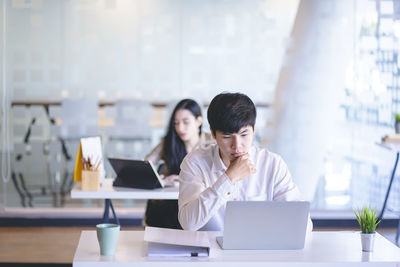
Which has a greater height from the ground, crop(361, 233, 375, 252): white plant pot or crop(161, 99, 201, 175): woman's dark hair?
crop(161, 99, 201, 175): woman's dark hair

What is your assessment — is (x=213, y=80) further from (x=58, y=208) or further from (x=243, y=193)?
(x=243, y=193)

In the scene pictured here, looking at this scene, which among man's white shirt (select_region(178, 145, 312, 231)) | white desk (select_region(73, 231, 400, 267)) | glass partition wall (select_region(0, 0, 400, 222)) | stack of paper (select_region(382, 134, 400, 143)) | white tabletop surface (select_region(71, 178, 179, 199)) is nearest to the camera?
white desk (select_region(73, 231, 400, 267))

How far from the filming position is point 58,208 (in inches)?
233

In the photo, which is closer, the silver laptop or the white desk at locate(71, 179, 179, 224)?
the silver laptop

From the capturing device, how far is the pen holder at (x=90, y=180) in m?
3.81

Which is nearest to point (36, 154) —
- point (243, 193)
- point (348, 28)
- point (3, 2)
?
point (3, 2)

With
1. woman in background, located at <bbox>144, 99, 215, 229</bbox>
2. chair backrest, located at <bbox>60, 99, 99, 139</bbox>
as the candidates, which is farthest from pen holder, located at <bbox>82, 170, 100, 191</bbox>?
chair backrest, located at <bbox>60, 99, 99, 139</bbox>

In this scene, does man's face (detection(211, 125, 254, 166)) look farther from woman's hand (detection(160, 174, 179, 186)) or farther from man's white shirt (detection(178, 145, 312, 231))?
woman's hand (detection(160, 174, 179, 186))

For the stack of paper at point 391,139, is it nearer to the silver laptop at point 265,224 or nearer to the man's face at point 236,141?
the man's face at point 236,141

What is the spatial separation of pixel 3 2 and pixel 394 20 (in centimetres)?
360

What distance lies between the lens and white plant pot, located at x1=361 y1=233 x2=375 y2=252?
2332 millimetres

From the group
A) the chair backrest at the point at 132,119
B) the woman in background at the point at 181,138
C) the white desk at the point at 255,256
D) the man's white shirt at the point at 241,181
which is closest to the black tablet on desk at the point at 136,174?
the woman in background at the point at 181,138

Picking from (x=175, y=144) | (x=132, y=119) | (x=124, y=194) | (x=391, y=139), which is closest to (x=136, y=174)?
(x=124, y=194)

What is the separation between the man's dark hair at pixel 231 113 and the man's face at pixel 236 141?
0.8 inches
